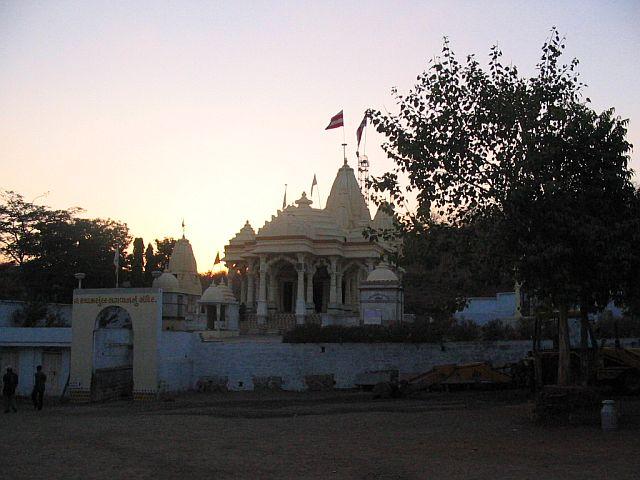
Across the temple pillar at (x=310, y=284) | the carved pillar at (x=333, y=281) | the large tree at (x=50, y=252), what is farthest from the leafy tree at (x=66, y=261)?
the carved pillar at (x=333, y=281)

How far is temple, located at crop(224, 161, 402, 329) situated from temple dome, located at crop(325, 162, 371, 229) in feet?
1.11

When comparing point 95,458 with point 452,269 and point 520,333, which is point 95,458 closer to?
point 452,269

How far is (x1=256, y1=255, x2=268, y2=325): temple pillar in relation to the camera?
36.2 m

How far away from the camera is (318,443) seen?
13289 mm

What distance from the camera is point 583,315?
17.6 meters

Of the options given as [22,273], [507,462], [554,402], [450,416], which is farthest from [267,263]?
[507,462]

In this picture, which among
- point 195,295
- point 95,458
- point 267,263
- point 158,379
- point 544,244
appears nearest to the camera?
point 95,458

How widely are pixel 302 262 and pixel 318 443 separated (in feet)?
78.4

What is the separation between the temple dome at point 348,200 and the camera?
44.8 meters

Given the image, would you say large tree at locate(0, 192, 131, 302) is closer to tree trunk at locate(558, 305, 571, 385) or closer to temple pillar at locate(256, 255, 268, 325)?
temple pillar at locate(256, 255, 268, 325)

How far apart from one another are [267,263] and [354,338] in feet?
41.7

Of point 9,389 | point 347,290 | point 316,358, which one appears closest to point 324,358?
point 316,358

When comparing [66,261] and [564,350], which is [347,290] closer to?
[66,261]

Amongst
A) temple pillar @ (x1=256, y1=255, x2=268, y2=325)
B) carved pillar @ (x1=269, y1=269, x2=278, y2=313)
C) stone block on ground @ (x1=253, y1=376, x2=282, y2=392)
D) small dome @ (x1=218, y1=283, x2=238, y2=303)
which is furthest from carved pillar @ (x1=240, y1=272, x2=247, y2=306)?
stone block on ground @ (x1=253, y1=376, x2=282, y2=392)
